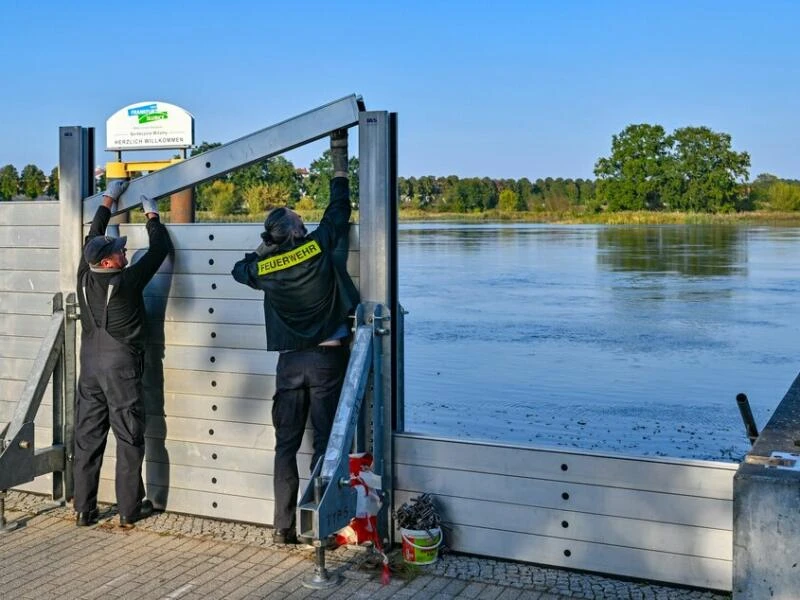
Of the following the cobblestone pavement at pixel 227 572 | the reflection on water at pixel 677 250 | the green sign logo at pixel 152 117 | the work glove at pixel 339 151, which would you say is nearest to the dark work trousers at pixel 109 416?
the cobblestone pavement at pixel 227 572

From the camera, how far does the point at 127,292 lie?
20.5 feet

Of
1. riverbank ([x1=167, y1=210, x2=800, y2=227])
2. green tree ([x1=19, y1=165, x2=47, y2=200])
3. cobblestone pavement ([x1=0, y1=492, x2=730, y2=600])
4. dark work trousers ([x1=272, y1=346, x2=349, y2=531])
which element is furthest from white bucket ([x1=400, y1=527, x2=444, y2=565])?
riverbank ([x1=167, y1=210, x2=800, y2=227])

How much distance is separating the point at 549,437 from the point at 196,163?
12.1ft

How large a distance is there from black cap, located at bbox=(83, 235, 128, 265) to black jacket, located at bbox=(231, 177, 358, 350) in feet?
2.82

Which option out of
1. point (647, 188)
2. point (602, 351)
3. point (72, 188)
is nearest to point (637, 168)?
point (647, 188)

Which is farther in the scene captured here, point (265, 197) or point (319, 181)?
point (265, 197)

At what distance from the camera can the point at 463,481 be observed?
224 inches

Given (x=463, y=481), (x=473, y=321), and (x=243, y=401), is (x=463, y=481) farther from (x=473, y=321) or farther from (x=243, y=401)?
(x=473, y=321)

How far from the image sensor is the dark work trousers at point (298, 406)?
585 cm

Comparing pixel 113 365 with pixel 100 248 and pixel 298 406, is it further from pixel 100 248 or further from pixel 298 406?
pixel 298 406

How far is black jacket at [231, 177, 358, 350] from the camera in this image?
578 centimetres

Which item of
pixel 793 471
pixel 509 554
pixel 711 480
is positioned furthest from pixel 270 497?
pixel 793 471

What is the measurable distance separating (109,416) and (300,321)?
55.7 inches

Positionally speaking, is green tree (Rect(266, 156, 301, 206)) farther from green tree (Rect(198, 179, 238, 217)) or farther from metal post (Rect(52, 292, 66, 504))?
metal post (Rect(52, 292, 66, 504))
